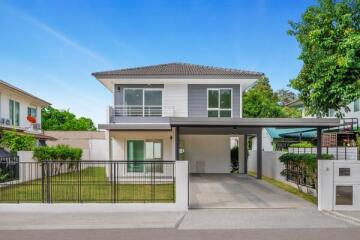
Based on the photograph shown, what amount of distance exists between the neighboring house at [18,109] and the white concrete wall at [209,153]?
1238 cm

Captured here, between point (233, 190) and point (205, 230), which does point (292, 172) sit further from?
point (205, 230)

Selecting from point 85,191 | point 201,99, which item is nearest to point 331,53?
point 85,191

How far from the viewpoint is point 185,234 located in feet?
28.9

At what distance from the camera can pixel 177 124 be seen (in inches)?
515

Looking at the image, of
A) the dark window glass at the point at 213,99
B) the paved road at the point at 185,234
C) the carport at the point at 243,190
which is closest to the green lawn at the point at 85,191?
the carport at the point at 243,190

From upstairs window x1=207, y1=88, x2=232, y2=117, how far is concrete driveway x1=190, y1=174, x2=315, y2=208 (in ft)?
19.2

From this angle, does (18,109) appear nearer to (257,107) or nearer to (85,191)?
(85,191)

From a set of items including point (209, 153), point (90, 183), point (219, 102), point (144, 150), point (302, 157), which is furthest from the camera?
point (209, 153)

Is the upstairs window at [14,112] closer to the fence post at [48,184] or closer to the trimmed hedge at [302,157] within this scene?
the fence post at [48,184]

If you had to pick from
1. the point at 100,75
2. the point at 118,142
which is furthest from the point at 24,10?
the point at 118,142

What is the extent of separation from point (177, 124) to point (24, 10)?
43.5 feet

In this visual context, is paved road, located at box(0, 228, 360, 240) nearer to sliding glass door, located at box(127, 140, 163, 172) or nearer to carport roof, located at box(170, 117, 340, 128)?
carport roof, located at box(170, 117, 340, 128)

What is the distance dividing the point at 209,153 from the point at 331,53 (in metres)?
14.8

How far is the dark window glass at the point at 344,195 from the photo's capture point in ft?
38.7
